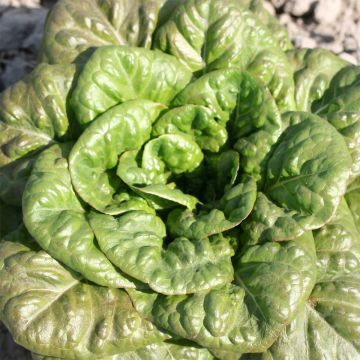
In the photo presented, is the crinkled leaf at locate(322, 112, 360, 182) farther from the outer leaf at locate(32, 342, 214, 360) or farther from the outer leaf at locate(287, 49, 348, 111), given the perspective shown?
the outer leaf at locate(32, 342, 214, 360)

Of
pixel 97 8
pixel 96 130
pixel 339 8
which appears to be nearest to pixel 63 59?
pixel 97 8

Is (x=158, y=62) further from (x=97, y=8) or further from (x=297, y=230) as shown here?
(x=297, y=230)

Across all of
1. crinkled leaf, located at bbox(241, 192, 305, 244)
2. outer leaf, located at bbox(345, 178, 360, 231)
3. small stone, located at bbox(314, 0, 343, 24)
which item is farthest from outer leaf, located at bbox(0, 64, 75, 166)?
small stone, located at bbox(314, 0, 343, 24)

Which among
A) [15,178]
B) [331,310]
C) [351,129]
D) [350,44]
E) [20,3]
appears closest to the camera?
[331,310]

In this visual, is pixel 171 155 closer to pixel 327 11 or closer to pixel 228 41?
Result: pixel 228 41

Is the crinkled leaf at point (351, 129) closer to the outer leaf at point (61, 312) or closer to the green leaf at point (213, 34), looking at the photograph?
the green leaf at point (213, 34)

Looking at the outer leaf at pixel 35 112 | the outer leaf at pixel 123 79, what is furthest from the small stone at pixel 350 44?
the outer leaf at pixel 35 112

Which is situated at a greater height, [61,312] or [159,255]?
[159,255]

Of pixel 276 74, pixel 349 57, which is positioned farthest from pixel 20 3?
pixel 349 57
